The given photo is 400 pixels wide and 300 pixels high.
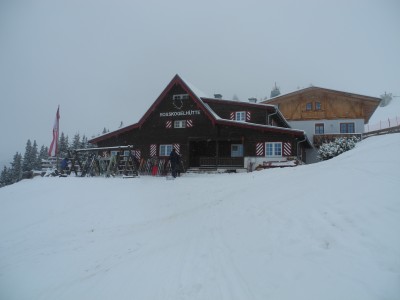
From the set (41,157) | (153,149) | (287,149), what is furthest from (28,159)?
(287,149)

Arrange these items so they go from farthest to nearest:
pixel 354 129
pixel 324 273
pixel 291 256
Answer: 1. pixel 354 129
2. pixel 291 256
3. pixel 324 273

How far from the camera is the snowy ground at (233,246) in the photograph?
12.9 ft

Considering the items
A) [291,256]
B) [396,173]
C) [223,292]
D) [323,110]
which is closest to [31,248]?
[223,292]

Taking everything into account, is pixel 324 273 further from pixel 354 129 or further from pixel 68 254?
pixel 354 129

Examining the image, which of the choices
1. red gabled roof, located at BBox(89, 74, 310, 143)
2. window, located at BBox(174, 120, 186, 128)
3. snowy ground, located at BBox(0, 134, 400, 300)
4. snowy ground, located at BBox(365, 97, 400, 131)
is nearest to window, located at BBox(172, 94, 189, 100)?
red gabled roof, located at BBox(89, 74, 310, 143)

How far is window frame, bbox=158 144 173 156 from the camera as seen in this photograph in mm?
25953

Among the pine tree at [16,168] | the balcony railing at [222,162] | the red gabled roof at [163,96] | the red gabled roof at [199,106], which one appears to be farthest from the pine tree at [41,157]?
the balcony railing at [222,162]

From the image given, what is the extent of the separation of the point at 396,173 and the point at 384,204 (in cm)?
157

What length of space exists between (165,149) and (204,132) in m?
4.25

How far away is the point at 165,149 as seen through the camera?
26.1 m

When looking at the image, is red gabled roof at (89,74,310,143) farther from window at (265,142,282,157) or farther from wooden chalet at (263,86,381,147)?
wooden chalet at (263,86,381,147)

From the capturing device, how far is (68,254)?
21.4ft

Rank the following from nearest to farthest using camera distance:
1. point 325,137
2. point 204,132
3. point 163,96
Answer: point 204,132 → point 163,96 → point 325,137

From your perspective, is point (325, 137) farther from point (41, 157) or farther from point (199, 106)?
point (41, 157)
